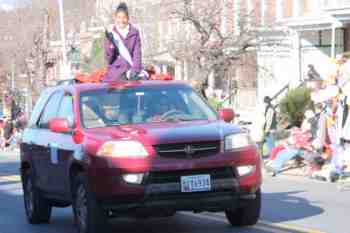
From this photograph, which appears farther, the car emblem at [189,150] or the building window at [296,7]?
the building window at [296,7]

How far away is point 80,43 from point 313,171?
3578cm

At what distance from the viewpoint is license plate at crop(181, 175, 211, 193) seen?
30.4ft

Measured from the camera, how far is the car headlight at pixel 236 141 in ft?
31.2

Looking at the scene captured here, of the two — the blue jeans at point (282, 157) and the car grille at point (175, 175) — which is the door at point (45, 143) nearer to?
the car grille at point (175, 175)

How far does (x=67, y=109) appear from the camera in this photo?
10.7 metres

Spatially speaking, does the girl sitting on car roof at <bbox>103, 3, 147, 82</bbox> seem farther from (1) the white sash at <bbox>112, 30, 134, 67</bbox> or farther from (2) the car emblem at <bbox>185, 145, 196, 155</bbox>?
(2) the car emblem at <bbox>185, 145, 196, 155</bbox>

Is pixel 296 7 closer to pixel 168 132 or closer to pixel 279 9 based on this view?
pixel 279 9

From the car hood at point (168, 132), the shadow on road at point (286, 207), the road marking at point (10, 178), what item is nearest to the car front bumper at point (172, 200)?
the car hood at point (168, 132)

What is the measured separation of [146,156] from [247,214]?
1.69 m

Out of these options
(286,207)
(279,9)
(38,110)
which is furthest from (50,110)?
(279,9)

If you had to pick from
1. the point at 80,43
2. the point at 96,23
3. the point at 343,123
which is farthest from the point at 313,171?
the point at 80,43

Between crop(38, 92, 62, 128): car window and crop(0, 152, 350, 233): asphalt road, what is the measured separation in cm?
130

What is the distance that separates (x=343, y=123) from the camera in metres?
16.8

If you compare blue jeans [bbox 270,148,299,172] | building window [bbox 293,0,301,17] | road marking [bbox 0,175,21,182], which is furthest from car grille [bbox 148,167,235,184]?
building window [bbox 293,0,301,17]
